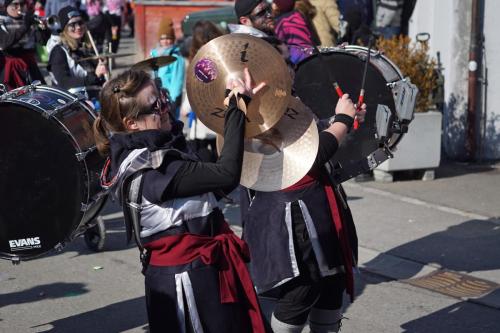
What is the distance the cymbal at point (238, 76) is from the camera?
3158mm

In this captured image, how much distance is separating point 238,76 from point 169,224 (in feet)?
1.98

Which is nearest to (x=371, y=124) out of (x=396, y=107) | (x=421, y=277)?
(x=396, y=107)

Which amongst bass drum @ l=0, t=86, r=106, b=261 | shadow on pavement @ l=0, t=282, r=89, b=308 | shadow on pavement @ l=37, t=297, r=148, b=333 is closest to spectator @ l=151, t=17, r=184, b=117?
shadow on pavement @ l=0, t=282, r=89, b=308

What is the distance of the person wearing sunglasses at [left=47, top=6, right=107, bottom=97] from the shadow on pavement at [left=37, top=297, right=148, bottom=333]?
2.28 m

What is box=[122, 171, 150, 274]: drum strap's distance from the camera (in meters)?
3.21

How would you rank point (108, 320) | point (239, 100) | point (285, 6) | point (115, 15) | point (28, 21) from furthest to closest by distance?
point (115, 15)
point (285, 6)
point (28, 21)
point (108, 320)
point (239, 100)

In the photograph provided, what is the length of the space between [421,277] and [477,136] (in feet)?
11.8

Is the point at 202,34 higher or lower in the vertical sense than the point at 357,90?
higher

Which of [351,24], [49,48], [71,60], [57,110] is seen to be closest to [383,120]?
[57,110]

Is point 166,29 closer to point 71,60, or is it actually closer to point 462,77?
point 71,60

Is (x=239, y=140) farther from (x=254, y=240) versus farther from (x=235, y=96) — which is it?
(x=254, y=240)

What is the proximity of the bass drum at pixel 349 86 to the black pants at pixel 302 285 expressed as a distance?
754 mm

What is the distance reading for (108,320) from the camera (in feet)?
17.5

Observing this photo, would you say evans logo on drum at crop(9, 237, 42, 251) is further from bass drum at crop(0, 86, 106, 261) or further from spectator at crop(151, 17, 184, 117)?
spectator at crop(151, 17, 184, 117)
